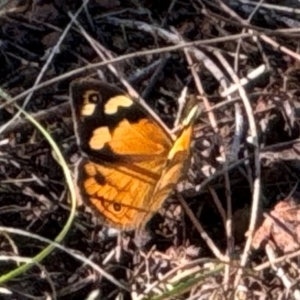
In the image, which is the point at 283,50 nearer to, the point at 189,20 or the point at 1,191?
the point at 189,20

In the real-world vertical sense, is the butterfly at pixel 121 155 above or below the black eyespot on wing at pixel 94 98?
below

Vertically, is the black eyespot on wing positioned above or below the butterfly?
above

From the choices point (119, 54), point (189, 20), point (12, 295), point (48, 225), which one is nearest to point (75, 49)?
point (119, 54)

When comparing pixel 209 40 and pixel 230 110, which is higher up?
pixel 209 40

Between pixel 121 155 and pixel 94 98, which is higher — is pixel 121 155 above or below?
below

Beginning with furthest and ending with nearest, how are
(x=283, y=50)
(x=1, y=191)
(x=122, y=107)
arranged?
(x=283, y=50) < (x=1, y=191) < (x=122, y=107)

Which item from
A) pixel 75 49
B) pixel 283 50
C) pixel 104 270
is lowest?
pixel 104 270

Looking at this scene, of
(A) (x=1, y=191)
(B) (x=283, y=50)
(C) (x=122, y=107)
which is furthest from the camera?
(B) (x=283, y=50)

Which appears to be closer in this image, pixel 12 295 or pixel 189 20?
pixel 12 295
